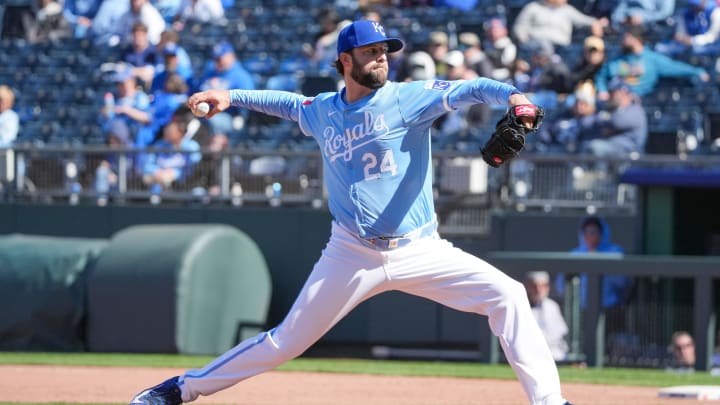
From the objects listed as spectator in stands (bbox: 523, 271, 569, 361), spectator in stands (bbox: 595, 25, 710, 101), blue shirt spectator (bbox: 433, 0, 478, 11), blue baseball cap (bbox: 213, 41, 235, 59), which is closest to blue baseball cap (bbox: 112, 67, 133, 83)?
blue baseball cap (bbox: 213, 41, 235, 59)

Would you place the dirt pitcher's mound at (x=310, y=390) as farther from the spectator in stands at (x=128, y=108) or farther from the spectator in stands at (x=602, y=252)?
the spectator in stands at (x=128, y=108)

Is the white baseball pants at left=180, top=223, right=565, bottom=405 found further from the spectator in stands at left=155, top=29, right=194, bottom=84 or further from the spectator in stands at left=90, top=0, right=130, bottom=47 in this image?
the spectator in stands at left=90, top=0, right=130, bottom=47

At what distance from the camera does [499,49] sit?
1491 centimetres

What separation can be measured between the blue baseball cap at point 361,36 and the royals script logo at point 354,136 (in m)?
0.32

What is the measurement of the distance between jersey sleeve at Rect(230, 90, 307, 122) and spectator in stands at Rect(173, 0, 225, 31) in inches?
441

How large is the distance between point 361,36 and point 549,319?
5.61 meters

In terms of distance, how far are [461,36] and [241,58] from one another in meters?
2.98

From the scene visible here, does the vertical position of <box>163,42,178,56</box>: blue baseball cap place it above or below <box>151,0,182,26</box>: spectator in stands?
below

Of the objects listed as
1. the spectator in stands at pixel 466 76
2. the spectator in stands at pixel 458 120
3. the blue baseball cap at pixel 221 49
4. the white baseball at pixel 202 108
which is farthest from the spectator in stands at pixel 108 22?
the white baseball at pixel 202 108

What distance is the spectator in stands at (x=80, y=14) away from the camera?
1880 centimetres

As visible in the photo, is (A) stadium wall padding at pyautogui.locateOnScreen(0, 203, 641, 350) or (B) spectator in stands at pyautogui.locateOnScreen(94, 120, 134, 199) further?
(B) spectator in stands at pyautogui.locateOnScreen(94, 120, 134, 199)

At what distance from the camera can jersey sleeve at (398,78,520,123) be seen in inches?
231

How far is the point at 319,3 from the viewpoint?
17.3 m

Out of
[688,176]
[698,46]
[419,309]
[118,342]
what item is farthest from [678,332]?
[118,342]
